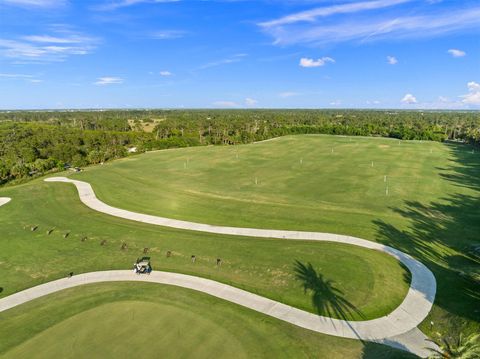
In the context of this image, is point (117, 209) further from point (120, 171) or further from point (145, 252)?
point (120, 171)

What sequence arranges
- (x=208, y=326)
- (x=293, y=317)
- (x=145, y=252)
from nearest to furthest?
(x=208, y=326) < (x=293, y=317) < (x=145, y=252)

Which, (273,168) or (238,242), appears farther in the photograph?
(273,168)

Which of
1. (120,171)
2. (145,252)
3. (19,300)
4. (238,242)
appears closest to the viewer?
(19,300)

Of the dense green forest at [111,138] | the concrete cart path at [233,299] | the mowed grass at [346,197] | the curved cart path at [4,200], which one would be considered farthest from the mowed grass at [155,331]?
the dense green forest at [111,138]

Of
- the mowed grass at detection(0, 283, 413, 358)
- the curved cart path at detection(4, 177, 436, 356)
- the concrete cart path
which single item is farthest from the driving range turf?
the mowed grass at detection(0, 283, 413, 358)

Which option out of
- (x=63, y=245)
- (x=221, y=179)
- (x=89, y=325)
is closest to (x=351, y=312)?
(x=89, y=325)

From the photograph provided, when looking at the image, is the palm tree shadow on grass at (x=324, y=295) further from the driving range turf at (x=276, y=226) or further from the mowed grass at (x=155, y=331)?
the mowed grass at (x=155, y=331)
